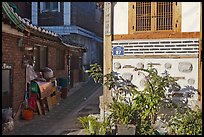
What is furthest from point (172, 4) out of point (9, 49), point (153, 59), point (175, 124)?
point (9, 49)

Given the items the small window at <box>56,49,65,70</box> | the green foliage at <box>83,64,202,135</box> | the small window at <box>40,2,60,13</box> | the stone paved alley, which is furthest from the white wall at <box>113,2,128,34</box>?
the small window at <box>40,2,60,13</box>

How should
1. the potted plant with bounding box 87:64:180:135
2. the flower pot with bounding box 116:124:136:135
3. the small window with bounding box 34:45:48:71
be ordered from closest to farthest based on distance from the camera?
the flower pot with bounding box 116:124:136:135 < the potted plant with bounding box 87:64:180:135 < the small window with bounding box 34:45:48:71

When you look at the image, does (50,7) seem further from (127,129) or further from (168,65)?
(127,129)

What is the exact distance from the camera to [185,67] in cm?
747

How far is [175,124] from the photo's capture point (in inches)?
265

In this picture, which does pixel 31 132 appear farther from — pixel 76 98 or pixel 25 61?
pixel 76 98

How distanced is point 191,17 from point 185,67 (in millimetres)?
1266

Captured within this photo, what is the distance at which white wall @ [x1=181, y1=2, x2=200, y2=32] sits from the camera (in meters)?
7.39

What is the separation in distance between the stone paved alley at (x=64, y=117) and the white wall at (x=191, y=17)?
389cm

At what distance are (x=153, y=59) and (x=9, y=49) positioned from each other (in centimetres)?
413

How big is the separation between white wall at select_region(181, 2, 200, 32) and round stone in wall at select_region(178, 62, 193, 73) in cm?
86

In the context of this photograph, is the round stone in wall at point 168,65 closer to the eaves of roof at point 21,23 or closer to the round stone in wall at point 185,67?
the round stone in wall at point 185,67

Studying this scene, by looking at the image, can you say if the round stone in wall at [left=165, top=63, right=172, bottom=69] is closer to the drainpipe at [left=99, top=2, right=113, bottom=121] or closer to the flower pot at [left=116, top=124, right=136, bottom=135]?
the drainpipe at [left=99, top=2, right=113, bottom=121]

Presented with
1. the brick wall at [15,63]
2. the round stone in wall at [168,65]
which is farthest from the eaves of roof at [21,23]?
the round stone in wall at [168,65]
